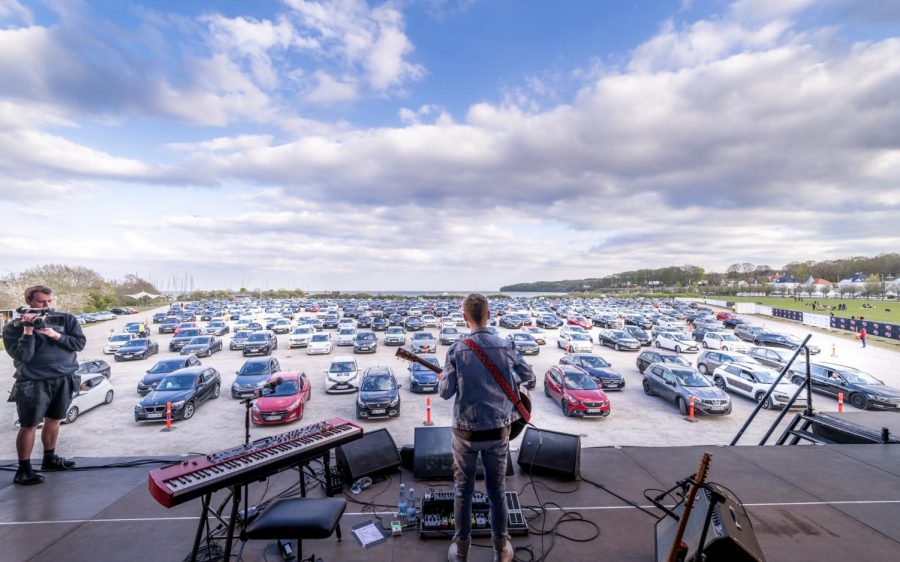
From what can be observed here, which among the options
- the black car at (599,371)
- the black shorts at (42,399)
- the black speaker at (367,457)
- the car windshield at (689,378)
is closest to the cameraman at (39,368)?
the black shorts at (42,399)

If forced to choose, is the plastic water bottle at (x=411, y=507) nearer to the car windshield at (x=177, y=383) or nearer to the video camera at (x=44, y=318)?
the video camera at (x=44, y=318)

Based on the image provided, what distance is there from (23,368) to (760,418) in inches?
715

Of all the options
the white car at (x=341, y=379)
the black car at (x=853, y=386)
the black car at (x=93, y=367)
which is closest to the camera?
the black car at (x=853, y=386)

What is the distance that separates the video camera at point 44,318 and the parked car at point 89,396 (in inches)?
373

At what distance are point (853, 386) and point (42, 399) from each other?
2253 cm

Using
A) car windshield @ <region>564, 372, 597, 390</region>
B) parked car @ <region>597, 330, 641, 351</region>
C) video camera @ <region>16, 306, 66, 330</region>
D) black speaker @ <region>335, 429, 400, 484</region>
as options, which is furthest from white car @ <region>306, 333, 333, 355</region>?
black speaker @ <region>335, 429, 400, 484</region>

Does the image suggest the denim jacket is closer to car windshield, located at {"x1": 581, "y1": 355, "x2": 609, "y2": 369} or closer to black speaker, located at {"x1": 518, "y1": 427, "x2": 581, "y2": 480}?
black speaker, located at {"x1": 518, "y1": 427, "x2": 581, "y2": 480}

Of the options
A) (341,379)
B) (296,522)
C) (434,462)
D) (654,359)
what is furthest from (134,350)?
(654,359)

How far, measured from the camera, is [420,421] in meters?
12.3

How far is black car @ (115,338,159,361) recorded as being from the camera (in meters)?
23.0

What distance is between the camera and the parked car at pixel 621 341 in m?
26.9

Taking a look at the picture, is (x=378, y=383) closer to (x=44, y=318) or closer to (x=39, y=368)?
(x=39, y=368)

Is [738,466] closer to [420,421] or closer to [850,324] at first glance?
[420,421]

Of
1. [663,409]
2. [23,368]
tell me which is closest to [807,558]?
[23,368]
